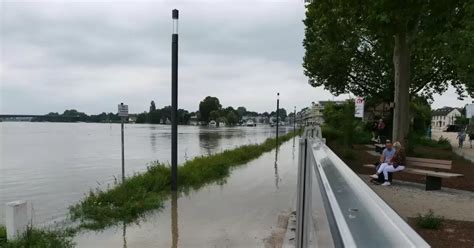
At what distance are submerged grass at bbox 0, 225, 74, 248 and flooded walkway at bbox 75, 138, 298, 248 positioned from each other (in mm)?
335

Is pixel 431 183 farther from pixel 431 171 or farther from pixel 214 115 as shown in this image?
pixel 214 115

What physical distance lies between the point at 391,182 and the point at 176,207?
6163 mm

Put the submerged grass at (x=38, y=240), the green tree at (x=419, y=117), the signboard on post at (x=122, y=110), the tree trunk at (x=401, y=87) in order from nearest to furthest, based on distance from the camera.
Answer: the submerged grass at (x=38, y=240), the signboard on post at (x=122, y=110), the tree trunk at (x=401, y=87), the green tree at (x=419, y=117)

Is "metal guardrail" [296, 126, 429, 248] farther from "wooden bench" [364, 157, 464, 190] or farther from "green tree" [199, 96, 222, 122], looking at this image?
"green tree" [199, 96, 222, 122]

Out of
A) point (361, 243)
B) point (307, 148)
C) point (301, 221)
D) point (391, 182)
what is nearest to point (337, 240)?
point (361, 243)

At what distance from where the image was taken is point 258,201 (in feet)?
32.6

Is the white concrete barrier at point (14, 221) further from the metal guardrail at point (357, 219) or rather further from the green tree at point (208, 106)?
the green tree at point (208, 106)

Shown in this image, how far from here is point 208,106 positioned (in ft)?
490

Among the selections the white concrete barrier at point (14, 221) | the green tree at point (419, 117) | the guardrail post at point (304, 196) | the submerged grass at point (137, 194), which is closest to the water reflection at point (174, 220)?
the submerged grass at point (137, 194)

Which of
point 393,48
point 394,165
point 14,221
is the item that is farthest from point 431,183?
point 14,221

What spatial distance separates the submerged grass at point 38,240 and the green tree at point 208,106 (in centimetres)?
14265

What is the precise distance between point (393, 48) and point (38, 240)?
1569 centimetres

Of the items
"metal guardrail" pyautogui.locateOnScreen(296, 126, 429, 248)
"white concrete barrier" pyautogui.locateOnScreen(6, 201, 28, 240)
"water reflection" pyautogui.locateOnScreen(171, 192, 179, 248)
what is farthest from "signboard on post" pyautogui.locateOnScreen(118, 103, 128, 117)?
"metal guardrail" pyautogui.locateOnScreen(296, 126, 429, 248)

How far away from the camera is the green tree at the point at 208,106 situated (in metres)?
149
